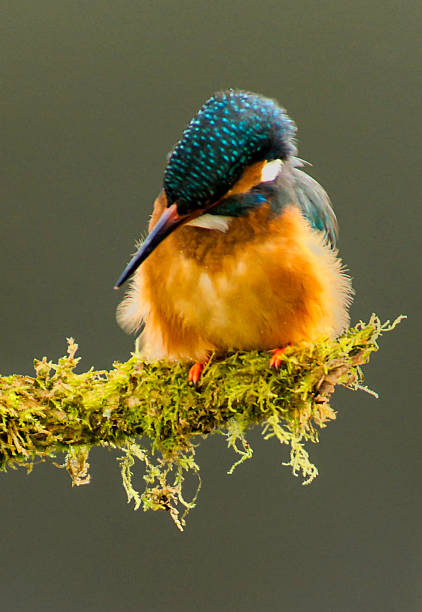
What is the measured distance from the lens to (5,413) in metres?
1.88

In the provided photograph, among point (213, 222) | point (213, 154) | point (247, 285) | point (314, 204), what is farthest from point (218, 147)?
point (314, 204)

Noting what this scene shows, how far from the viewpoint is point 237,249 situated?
6.45 feet

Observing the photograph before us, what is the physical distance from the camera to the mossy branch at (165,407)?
74.3 inches

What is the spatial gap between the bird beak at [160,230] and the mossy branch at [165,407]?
10.7 inches

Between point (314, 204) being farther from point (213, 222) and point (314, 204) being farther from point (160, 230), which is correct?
point (160, 230)

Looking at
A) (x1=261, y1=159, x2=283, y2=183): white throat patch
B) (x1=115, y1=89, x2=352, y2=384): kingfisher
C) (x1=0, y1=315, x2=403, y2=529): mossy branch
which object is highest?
(x1=261, y1=159, x2=283, y2=183): white throat patch

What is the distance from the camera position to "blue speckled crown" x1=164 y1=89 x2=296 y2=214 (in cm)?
177

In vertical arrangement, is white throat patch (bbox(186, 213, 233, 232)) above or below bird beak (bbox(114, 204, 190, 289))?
above

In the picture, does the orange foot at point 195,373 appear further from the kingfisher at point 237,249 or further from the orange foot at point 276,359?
the orange foot at point 276,359

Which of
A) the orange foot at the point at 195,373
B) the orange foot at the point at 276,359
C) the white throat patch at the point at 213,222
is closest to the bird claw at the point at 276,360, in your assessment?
the orange foot at the point at 276,359

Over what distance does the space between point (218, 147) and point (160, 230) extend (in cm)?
22

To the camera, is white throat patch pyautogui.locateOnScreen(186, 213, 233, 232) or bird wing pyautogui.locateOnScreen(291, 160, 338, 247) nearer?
white throat patch pyautogui.locateOnScreen(186, 213, 233, 232)

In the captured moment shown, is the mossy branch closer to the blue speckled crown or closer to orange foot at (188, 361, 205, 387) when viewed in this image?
orange foot at (188, 361, 205, 387)

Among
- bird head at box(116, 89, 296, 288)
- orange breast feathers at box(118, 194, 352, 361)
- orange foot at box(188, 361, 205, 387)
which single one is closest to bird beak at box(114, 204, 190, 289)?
bird head at box(116, 89, 296, 288)
